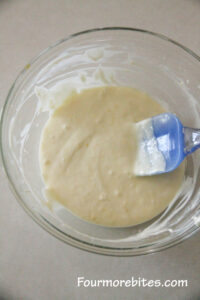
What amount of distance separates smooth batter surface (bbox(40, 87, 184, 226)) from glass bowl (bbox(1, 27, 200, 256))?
55 millimetres

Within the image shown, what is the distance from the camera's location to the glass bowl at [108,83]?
146cm

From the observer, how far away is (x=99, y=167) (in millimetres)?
1560

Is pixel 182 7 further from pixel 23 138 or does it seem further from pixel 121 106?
pixel 23 138

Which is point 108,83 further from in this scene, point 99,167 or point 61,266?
point 61,266

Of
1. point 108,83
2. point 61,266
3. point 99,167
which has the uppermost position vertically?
point 108,83

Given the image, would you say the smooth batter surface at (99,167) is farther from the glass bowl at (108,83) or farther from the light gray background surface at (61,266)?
the light gray background surface at (61,266)

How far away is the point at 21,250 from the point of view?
4.92 ft

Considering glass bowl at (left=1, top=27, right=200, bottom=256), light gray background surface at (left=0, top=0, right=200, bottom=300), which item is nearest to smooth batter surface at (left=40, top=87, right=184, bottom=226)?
glass bowl at (left=1, top=27, right=200, bottom=256)

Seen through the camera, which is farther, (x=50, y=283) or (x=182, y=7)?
(x=182, y=7)

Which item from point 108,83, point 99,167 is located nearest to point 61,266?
point 99,167

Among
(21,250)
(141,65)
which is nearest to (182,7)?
(141,65)

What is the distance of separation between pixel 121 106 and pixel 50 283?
0.89 metres

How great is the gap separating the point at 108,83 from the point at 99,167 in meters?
0.45

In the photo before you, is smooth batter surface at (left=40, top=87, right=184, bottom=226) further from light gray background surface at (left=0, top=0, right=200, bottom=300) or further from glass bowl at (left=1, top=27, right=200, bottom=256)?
light gray background surface at (left=0, top=0, right=200, bottom=300)
